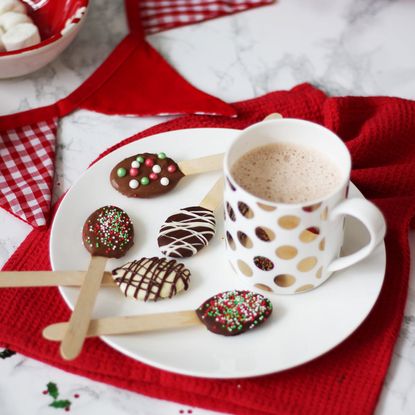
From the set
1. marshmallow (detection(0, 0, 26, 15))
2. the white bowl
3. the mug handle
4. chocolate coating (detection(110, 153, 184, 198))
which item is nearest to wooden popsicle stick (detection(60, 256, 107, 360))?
chocolate coating (detection(110, 153, 184, 198))

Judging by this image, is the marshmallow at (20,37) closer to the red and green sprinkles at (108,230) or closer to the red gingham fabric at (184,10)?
the red gingham fabric at (184,10)

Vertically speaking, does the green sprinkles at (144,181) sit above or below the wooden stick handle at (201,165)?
above

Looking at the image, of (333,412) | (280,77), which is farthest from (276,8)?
(333,412)

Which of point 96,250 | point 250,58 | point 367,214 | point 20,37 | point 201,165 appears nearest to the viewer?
point 367,214

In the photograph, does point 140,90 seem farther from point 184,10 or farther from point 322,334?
point 322,334

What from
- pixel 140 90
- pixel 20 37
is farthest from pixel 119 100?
pixel 20 37

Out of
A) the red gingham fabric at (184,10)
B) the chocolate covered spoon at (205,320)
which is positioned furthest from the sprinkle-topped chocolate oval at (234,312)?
the red gingham fabric at (184,10)
